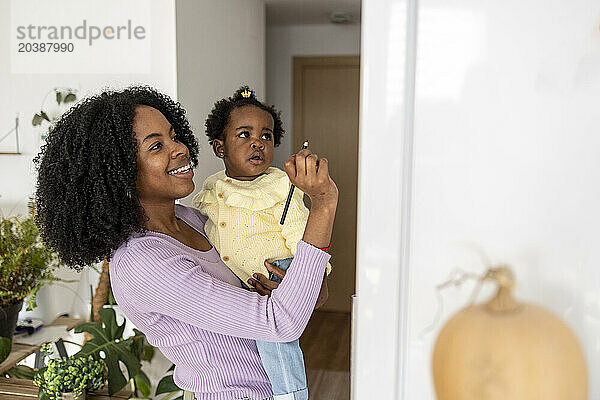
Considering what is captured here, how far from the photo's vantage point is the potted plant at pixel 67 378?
162cm

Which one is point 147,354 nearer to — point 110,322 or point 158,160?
point 110,322

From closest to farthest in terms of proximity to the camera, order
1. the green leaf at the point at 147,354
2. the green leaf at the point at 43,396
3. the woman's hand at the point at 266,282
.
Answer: the woman's hand at the point at 266,282, the green leaf at the point at 43,396, the green leaf at the point at 147,354

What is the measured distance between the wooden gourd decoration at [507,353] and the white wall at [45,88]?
177 cm

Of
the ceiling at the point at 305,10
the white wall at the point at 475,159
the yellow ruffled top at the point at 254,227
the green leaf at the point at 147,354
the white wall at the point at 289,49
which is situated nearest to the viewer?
the white wall at the point at 475,159

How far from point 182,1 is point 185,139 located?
1084 millimetres

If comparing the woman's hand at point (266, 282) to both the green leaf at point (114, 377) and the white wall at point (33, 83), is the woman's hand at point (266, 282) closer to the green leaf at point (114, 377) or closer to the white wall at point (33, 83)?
the green leaf at point (114, 377)

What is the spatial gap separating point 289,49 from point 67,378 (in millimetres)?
2963

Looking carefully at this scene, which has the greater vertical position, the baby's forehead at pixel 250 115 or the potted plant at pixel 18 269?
the baby's forehead at pixel 250 115

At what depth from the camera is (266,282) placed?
1110mm

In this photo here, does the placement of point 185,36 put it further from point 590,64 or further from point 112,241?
point 590,64

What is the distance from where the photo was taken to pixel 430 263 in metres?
0.50

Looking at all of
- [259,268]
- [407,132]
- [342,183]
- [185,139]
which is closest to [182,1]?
[185,139]

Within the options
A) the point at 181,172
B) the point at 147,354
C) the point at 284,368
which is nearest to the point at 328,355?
the point at 147,354

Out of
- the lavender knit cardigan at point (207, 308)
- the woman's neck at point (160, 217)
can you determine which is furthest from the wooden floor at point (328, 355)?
the woman's neck at point (160, 217)
